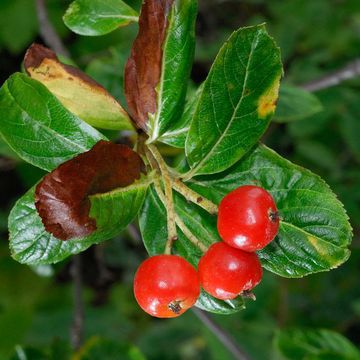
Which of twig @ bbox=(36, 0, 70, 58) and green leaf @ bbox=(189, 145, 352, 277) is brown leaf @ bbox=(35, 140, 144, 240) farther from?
twig @ bbox=(36, 0, 70, 58)

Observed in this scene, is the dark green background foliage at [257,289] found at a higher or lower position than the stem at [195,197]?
lower

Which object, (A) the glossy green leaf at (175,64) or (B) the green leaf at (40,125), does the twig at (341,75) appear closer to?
(A) the glossy green leaf at (175,64)

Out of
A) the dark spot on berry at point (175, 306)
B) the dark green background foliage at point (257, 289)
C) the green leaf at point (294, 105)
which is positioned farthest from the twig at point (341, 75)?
the dark spot on berry at point (175, 306)

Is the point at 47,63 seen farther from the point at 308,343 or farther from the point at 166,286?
the point at 308,343

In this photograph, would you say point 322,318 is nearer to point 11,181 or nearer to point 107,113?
point 11,181

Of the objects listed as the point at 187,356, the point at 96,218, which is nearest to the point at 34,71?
the point at 96,218

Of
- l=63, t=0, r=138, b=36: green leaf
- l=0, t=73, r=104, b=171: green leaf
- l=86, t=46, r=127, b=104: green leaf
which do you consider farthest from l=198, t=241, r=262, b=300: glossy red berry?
l=86, t=46, r=127, b=104: green leaf
